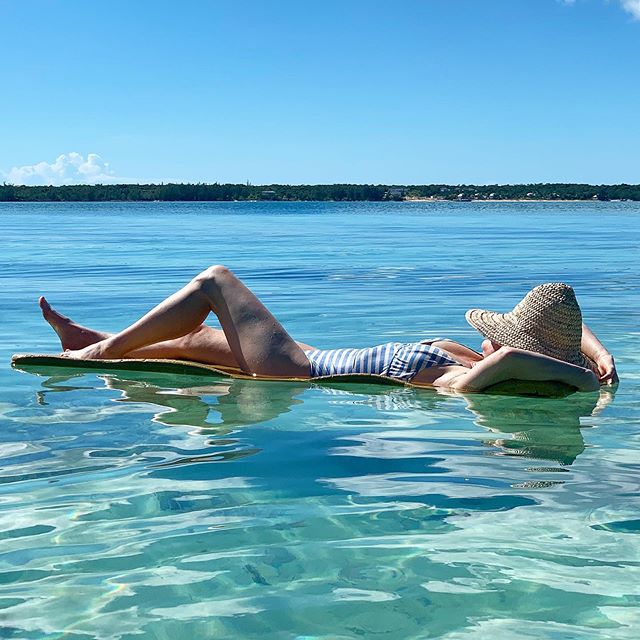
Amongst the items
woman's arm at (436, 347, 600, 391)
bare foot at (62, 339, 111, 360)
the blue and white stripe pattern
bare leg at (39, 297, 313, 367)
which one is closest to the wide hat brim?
woman's arm at (436, 347, 600, 391)

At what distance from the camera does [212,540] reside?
151 inches

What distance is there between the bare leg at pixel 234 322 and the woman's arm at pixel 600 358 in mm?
1936

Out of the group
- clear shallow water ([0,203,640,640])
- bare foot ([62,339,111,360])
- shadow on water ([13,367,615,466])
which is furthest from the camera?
bare foot ([62,339,111,360])

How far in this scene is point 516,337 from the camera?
6.18 m

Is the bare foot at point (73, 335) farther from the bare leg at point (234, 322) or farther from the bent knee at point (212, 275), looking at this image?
the bent knee at point (212, 275)

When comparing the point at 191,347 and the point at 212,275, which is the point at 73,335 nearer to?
the point at 191,347

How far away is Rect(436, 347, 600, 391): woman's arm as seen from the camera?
20.0 ft

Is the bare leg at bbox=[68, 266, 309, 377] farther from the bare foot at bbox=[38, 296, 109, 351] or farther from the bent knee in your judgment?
the bare foot at bbox=[38, 296, 109, 351]

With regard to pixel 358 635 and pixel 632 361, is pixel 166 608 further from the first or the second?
pixel 632 361

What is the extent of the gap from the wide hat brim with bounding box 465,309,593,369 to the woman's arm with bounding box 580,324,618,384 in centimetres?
27

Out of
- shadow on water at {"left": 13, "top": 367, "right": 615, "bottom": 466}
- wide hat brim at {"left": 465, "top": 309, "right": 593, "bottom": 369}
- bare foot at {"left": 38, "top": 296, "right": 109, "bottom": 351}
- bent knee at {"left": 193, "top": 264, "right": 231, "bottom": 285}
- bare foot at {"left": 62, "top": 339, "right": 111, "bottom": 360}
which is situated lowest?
shadow on water at {"left": 13, "top": 367, "right": 615, "bottom": 466}

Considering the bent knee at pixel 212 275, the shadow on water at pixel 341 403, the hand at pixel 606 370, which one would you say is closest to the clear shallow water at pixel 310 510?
the shadow on water at pixel 341 403

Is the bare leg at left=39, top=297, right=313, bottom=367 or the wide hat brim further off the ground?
the wide hat brim

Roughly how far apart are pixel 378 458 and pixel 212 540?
142cm
